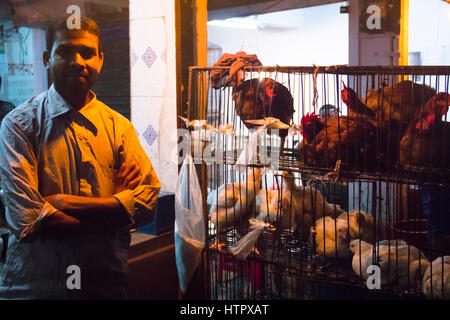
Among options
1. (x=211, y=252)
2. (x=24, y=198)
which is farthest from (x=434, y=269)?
(x=24, y=198)

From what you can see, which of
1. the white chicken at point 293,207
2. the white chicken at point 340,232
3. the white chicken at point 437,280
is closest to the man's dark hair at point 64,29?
the white chicken at point 293,207

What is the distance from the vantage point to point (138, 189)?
1861 millimetres

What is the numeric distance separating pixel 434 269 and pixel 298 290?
0.73 meters

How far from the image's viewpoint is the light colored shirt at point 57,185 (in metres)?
1.63

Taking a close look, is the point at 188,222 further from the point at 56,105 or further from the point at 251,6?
the point at 251,6

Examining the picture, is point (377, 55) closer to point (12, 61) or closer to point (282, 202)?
point (282, 202)

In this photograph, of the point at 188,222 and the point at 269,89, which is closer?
the point at 269,89

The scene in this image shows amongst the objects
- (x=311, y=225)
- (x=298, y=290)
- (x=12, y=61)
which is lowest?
(x=298, y=290)

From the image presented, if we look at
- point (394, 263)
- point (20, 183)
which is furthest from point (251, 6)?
point (20, 183)

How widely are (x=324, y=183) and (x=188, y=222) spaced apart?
2.20 ft

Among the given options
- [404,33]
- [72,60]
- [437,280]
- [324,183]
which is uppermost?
[404,33]

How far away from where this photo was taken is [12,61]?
8.53ft

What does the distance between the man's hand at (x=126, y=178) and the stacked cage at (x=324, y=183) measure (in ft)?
1.41

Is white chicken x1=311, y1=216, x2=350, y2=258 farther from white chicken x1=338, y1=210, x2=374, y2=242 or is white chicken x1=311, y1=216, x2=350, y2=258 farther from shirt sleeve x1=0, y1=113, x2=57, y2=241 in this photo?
shirt sleeve x1=0, y1=113, x2=57, y2=241
